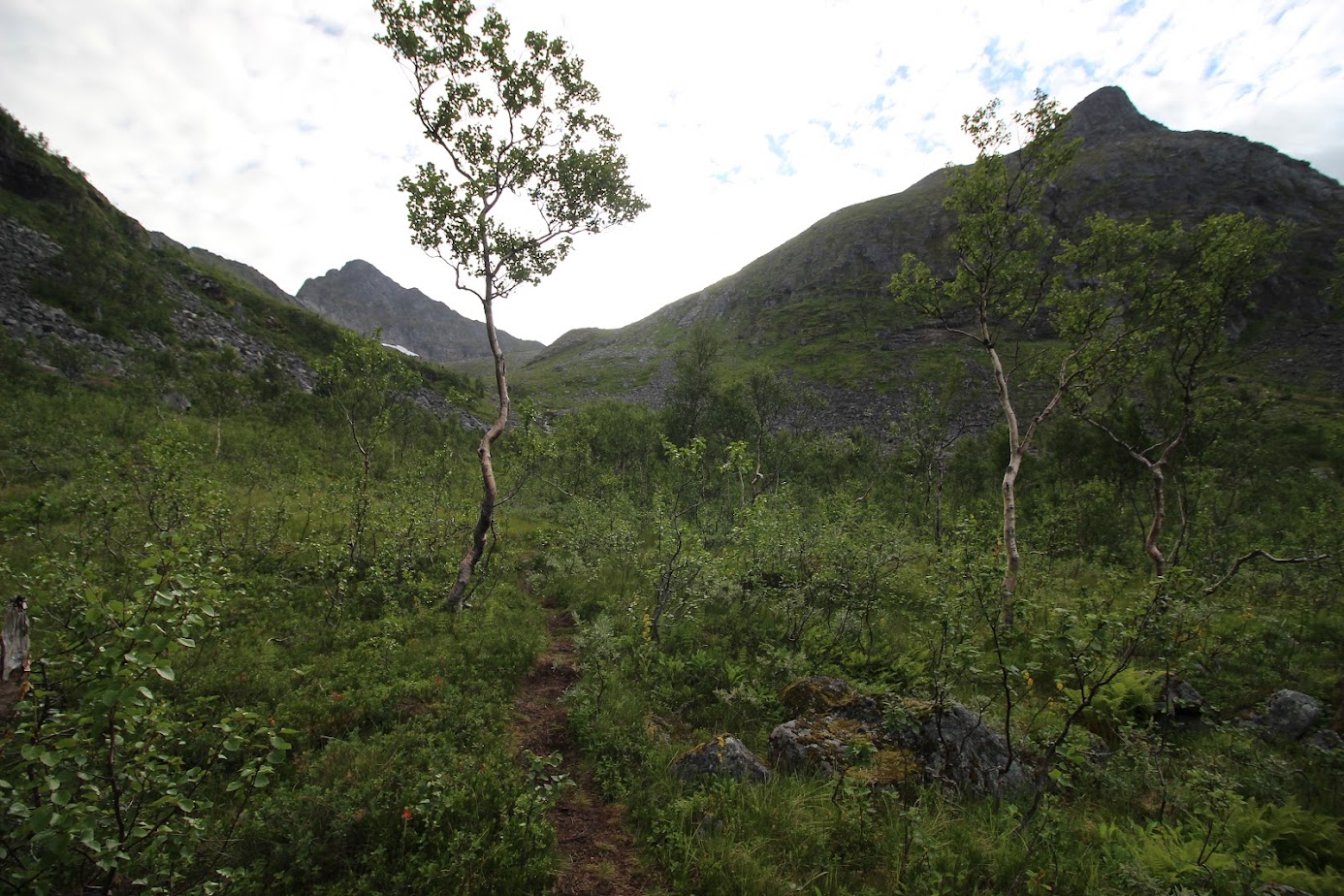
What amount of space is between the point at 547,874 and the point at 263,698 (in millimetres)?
5727

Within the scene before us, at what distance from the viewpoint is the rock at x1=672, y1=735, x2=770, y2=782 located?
7.10 meters

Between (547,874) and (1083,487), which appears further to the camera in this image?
(1083,487)

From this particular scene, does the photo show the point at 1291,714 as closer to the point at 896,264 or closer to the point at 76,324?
the point at 76,324

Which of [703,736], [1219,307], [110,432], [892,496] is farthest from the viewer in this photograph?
[892,496]

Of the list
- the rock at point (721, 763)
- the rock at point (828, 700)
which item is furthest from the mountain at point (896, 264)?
the rock at point (721, 763)

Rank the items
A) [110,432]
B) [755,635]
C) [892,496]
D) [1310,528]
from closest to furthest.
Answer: [755,635] < [1310,528] < [110,432] < [892,496]

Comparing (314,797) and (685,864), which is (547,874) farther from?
(314,797)

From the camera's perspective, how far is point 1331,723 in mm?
7988

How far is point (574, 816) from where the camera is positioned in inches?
266

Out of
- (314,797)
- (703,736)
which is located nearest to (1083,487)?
(703,736)

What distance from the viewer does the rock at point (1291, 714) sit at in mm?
8086

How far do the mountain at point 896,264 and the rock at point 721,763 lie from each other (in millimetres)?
82356

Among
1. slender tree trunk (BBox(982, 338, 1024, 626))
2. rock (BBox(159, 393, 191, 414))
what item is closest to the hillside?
slender tree trunk (BBox(982, 338, 1024, 626))

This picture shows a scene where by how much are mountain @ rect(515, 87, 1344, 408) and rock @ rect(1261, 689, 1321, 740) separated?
7809cm
